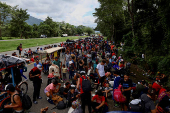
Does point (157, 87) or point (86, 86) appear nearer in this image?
point (86, 86)

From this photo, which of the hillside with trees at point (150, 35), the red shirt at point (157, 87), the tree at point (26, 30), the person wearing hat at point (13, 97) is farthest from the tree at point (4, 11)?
the red shirt at point (157, 87)

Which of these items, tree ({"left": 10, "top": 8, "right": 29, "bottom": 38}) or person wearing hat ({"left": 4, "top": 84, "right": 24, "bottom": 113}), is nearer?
person wearing hat ({"left": 4, "top": 84, "right": 24, "bottom": 113})

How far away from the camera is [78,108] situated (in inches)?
169

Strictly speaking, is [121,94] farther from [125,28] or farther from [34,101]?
[125,28]

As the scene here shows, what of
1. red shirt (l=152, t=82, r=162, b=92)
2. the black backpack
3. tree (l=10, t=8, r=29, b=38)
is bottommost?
red shirt (l=152, t=82, r=162, b=92)

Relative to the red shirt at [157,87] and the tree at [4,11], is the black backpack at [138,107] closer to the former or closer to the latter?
the red shirt at [157,87]

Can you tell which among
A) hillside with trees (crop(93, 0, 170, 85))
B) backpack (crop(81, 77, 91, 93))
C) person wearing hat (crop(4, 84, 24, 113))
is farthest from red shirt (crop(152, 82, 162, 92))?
hillside with trees (crop(93, 0, 170, 85))

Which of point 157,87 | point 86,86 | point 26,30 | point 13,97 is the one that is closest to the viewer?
point 13,97

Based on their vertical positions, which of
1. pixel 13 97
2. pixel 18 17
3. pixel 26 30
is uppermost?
pixel 18 17

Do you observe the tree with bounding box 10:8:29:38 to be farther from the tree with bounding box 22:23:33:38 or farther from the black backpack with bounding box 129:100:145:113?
the black backpack with bounding box 129:100:145:113

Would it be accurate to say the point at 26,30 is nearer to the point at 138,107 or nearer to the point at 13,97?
the point at 13,97

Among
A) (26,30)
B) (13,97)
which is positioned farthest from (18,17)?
(13,97)

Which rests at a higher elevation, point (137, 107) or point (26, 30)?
point (26, 30)

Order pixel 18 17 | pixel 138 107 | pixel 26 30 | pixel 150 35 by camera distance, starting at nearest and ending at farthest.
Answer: pixel 138 107, pixel 150 35, pixel 18 17, pixel 26 30
